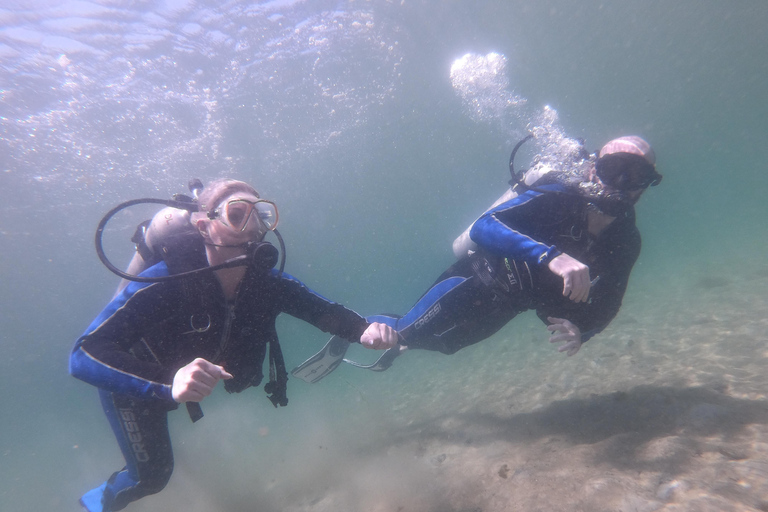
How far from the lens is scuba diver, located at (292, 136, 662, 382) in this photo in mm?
3691

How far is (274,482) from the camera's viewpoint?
716cm

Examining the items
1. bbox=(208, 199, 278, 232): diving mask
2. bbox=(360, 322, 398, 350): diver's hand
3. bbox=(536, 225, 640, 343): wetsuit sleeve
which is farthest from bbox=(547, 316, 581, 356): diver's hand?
bbox=(208, 199, 278, 232): diving mask

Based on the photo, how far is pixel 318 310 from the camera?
12.0 feet

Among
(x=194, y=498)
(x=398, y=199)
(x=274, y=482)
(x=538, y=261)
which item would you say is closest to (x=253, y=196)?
(x=538, y=261)

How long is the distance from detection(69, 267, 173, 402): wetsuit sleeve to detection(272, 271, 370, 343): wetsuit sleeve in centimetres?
117

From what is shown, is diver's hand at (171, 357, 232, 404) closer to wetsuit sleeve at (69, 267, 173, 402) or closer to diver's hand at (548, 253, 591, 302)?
wetsuit sleeve at (69, 267, 173, 402)

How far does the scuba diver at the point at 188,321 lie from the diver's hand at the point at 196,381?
333 millimetres

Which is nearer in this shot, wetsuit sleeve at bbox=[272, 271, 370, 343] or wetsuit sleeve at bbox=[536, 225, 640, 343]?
wetsuit sleeve at bbox=[272, 271, 370, 343]

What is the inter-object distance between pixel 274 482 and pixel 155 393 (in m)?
6.18

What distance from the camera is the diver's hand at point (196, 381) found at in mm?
2042

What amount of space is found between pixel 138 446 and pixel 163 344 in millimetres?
1181

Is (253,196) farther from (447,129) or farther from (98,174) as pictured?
(447,129)

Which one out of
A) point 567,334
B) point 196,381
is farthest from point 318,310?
point 567,334

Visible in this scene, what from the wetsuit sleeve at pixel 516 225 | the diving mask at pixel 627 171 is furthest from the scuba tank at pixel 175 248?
the diving mask at pixel 627 171
